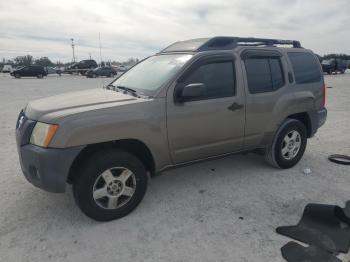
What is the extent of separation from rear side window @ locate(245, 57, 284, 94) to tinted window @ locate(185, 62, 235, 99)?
303 mm

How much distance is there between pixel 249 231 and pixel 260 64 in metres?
2.26

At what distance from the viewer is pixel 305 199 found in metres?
3.63

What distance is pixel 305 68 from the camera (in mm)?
4645

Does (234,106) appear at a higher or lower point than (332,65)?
lower

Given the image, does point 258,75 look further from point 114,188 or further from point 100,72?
point 100,72

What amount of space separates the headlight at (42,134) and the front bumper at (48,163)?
48 mm

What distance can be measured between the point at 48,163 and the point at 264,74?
9.69 feet

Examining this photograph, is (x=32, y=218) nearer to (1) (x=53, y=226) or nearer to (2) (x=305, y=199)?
(1) (x=53, y=226)

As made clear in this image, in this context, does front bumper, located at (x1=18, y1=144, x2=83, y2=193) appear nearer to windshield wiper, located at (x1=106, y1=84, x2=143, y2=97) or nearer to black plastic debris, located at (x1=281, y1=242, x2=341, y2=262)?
windshield wiper, located at (x1=106, y1=84, x2=143, y2=97)

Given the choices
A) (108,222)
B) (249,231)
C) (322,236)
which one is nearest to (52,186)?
(108,222)

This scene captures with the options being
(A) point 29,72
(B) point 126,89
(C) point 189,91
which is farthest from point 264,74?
(A) point 29,72

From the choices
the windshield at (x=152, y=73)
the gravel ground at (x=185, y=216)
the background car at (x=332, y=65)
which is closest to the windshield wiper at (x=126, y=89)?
the windshield at (x=152, y=73)

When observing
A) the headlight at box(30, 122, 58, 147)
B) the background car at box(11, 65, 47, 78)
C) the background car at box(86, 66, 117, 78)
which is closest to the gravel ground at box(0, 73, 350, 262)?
A: the headlight at box(30, 122, 58, 147)

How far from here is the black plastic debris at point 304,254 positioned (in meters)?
2.54
